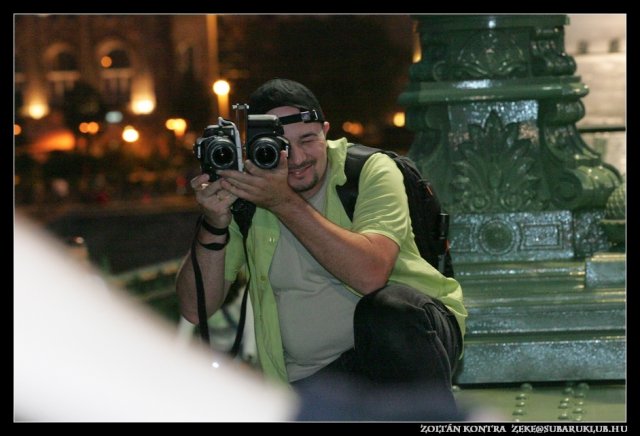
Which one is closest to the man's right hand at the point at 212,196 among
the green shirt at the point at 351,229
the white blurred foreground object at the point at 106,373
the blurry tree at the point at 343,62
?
the green shirt at the point at 351,229

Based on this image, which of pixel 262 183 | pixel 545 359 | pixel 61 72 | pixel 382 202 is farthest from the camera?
pixel 61 72

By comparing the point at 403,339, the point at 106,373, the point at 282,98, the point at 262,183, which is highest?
the point at 282,98

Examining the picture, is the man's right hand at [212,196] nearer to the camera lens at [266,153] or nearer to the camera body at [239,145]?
the camera body at [239,145]

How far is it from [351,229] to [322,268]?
0.16m

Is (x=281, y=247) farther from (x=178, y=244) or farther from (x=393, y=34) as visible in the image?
(x=393, y=34)

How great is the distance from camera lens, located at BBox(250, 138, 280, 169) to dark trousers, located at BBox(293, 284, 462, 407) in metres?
0.52

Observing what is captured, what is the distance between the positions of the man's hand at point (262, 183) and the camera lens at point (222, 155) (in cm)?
3

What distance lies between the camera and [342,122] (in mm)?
58000

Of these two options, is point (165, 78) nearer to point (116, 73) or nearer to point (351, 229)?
point (116, 73)

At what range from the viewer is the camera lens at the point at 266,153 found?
3.86m

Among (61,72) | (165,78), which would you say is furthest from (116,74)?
(165,78)

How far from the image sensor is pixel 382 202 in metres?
4.09

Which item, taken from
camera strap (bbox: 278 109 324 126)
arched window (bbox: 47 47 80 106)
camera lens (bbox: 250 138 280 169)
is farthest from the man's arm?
arched window (bbox: 47 47 80 106)
